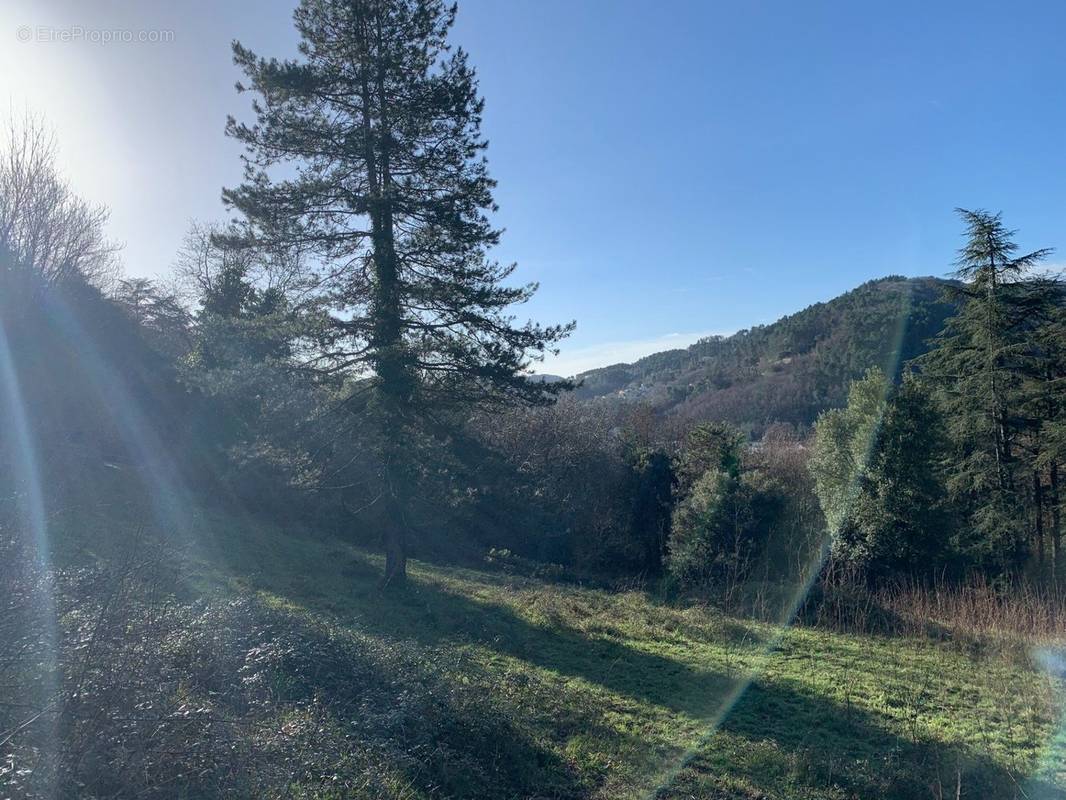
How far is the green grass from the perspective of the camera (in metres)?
5.05

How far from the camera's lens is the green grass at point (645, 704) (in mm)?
5051

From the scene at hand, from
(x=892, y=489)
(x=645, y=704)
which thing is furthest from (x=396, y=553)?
(x=892, y=489)

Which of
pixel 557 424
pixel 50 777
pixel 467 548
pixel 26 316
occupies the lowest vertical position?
pixel 467 548

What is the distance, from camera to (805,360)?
174ft

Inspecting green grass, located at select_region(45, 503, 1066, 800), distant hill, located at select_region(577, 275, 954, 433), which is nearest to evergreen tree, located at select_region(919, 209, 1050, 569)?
distant hill, located at select_region(577, 275, 954, 433)

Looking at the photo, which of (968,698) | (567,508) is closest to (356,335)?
(968,698)

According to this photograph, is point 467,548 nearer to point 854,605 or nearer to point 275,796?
point 854,605

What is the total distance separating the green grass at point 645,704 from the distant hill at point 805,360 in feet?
70.0

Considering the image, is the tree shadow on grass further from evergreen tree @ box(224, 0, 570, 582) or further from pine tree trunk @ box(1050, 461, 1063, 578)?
pine tree trunk @ box(1050, 461, 1063, 578)

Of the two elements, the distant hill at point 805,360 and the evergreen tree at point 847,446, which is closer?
the evergreen tree at point 847,446

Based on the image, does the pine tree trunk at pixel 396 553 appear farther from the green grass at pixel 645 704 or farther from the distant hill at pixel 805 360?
the distant hill at pixel 805 360

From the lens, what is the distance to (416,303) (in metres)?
11.2

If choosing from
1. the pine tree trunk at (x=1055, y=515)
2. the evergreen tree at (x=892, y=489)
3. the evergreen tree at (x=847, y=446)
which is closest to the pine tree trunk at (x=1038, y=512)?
the pine tree trunk at (x=1055, y=515)

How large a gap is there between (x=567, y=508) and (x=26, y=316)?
19.5 m
